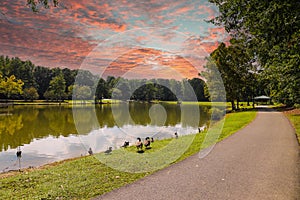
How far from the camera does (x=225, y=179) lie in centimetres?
609

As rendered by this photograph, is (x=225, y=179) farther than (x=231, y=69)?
No

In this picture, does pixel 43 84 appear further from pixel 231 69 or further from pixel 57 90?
pixel 231 69

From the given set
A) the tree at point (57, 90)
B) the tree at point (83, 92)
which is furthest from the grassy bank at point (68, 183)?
the tree at point (57, 90)

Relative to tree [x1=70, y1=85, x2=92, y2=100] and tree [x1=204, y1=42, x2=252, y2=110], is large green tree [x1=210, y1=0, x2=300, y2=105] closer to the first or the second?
tree [x1=204, y1=42, x2=252, y2=110]

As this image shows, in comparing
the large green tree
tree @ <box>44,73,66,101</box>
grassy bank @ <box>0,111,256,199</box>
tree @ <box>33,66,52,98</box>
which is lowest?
grassy bank @ <box>0,111,256,199</box>

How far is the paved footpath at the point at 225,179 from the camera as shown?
5.13 meters

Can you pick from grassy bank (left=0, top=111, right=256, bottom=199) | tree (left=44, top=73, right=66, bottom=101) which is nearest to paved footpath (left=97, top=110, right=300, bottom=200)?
grassy bank (left=0, top=111, right=256, bottom=199)

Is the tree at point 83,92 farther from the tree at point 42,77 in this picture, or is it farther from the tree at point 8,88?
the tree at point 42,77

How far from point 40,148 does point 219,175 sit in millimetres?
11035

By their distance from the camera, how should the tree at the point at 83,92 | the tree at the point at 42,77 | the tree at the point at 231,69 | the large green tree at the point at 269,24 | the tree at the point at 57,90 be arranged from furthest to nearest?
1. the tree at the point at 42,77
2. the tree at the point at 57,90
3. the tree at the point at 83,92
4. the tree at the point at 231,69
5. the large green tree at the point at 269,24

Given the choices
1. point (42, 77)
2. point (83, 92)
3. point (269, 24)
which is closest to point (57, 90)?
point (83, 92)

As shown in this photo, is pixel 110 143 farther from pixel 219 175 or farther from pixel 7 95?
pixel 7 95

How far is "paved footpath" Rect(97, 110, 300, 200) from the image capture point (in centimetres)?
513

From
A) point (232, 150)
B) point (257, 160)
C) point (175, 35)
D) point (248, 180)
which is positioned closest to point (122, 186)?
point (248, 180)
